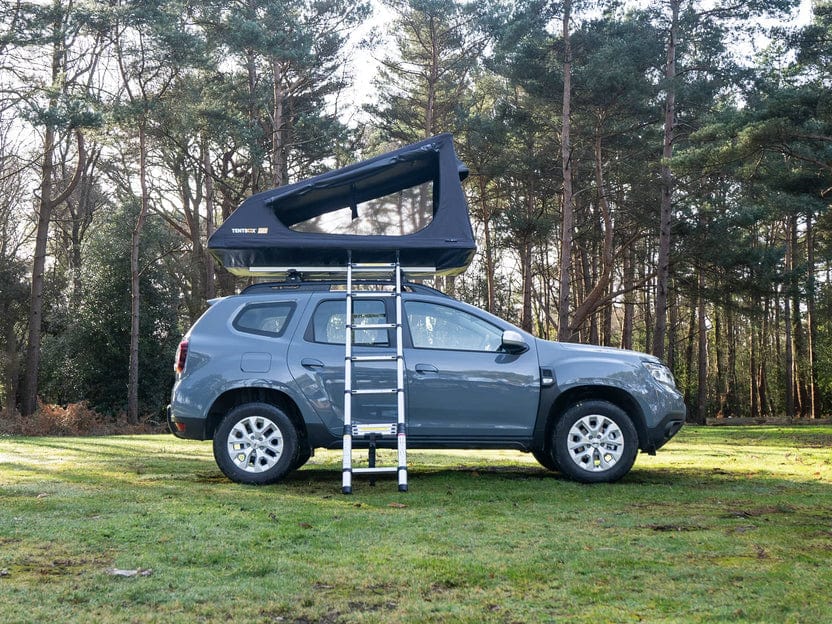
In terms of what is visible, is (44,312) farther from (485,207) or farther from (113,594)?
(113,594)

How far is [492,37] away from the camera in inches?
1144

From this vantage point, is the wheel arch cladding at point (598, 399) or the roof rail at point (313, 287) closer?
the wheel arch cladding at point (598, 399)

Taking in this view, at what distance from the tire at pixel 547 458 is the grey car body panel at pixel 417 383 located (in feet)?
0.63

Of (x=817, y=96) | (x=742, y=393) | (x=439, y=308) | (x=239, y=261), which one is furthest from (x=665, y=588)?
(x=742, y=393)

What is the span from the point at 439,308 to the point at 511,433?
4.69ft

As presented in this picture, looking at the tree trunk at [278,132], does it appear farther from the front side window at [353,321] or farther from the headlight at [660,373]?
the headlight at [660,373]

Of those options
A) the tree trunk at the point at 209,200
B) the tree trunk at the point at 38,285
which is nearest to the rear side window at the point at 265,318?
the tree trunk at the point at 38,285

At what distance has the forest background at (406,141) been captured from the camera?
76.9 ft

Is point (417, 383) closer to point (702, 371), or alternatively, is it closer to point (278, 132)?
point (278, 132)

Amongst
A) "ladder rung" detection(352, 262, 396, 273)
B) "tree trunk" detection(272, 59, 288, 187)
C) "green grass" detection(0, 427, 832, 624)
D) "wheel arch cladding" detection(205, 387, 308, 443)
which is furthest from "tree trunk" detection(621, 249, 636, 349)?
"green grass" detection(0, 427, 832, 624)

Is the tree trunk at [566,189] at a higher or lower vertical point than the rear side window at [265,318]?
higher

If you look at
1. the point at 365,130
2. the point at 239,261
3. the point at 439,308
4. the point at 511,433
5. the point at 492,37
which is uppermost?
the point at 492,37

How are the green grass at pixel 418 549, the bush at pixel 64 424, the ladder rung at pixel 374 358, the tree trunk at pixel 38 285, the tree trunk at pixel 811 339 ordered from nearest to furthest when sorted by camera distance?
the green grass at pixel 418 549, the ladder rung at pixel 374 358, the bush at pixel 64 424, the tree trunk at pixel 38 285, the tree trunk at pixel 811 339

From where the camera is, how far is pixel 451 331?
27.5 ft
